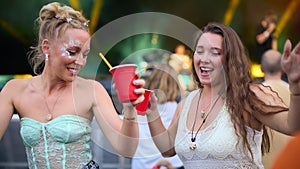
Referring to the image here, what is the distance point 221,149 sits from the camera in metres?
2.59

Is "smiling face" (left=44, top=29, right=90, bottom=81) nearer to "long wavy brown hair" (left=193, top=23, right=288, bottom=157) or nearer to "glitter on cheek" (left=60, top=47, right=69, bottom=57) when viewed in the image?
"glitter on cheek" (left=60, top=47, right=69, bottom=57)

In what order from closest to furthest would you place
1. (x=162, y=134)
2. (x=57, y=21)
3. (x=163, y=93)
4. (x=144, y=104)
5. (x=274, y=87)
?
(x=144, y=104) < (x=57, y=21) < (x=162, y=134) < (x=274, y=87) < (x=163, y=93)

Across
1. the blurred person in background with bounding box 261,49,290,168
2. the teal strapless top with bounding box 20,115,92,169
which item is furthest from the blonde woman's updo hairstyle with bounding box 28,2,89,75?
the blurred person in background with bounding box 261,49,290,168

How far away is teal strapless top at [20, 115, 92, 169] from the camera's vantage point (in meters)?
2.64

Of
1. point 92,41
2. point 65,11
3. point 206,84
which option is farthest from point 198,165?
point 65,11

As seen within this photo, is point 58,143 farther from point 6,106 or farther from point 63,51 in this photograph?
point 63,51

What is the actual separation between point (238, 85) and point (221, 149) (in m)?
0.31

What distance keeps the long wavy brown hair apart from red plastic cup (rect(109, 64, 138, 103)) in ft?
1.96

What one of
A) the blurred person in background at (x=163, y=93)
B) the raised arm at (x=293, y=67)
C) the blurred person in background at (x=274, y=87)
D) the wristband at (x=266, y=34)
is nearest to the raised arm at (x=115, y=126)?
the raised arm at (x=293, y=67)

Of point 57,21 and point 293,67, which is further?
point 57,21

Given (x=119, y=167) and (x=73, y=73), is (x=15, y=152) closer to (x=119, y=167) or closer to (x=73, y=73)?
(x=119, y=167)

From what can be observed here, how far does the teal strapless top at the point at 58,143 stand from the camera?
2641mm

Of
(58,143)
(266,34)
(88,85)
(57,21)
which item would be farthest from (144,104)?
(266,34)

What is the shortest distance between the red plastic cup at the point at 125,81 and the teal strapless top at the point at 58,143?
516mm
